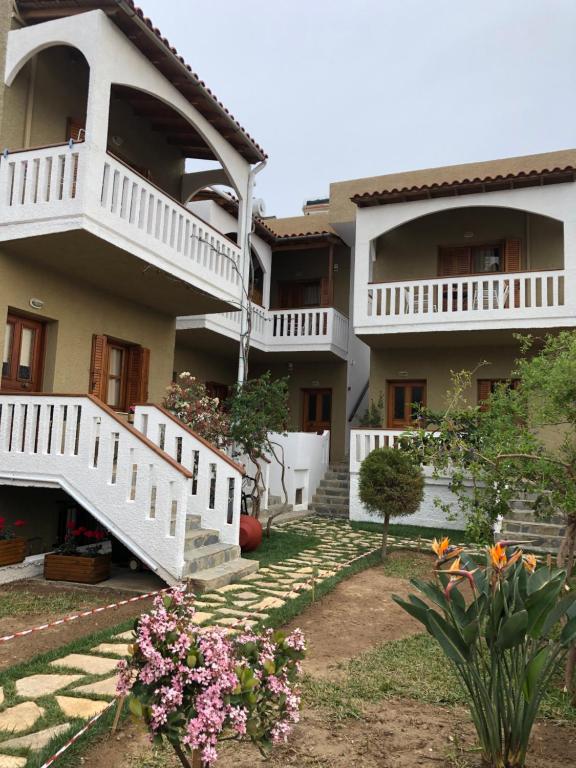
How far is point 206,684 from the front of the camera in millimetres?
2277

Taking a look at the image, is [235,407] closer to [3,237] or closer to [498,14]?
[3,237]

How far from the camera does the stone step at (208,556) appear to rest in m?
6.93

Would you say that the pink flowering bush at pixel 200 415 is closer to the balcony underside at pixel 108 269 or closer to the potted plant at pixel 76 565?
the balcony underside at pixel 108 269

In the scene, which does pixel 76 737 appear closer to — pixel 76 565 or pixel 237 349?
pixel 76 565

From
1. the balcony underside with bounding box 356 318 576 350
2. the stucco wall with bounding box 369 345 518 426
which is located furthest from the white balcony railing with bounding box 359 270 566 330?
the stucco wall with bounding box 369 345 518 426

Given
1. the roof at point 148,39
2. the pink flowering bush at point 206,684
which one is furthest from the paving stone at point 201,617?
the roof at point 148,39

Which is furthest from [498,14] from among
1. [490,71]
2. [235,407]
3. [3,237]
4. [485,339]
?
[3,237]

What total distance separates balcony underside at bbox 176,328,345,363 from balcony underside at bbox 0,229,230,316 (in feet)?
8.91

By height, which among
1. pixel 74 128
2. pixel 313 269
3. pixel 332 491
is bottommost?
pixel 332 491

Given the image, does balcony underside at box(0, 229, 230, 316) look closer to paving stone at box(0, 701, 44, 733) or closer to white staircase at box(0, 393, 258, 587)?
white staircase at box(0, 393, 258, 587)

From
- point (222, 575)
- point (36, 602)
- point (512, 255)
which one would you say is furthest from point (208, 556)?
point (512, 255)

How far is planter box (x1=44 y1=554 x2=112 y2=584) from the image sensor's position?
6.88m

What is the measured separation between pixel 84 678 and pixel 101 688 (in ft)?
0.84

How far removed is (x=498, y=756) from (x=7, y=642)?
3.87 metres
